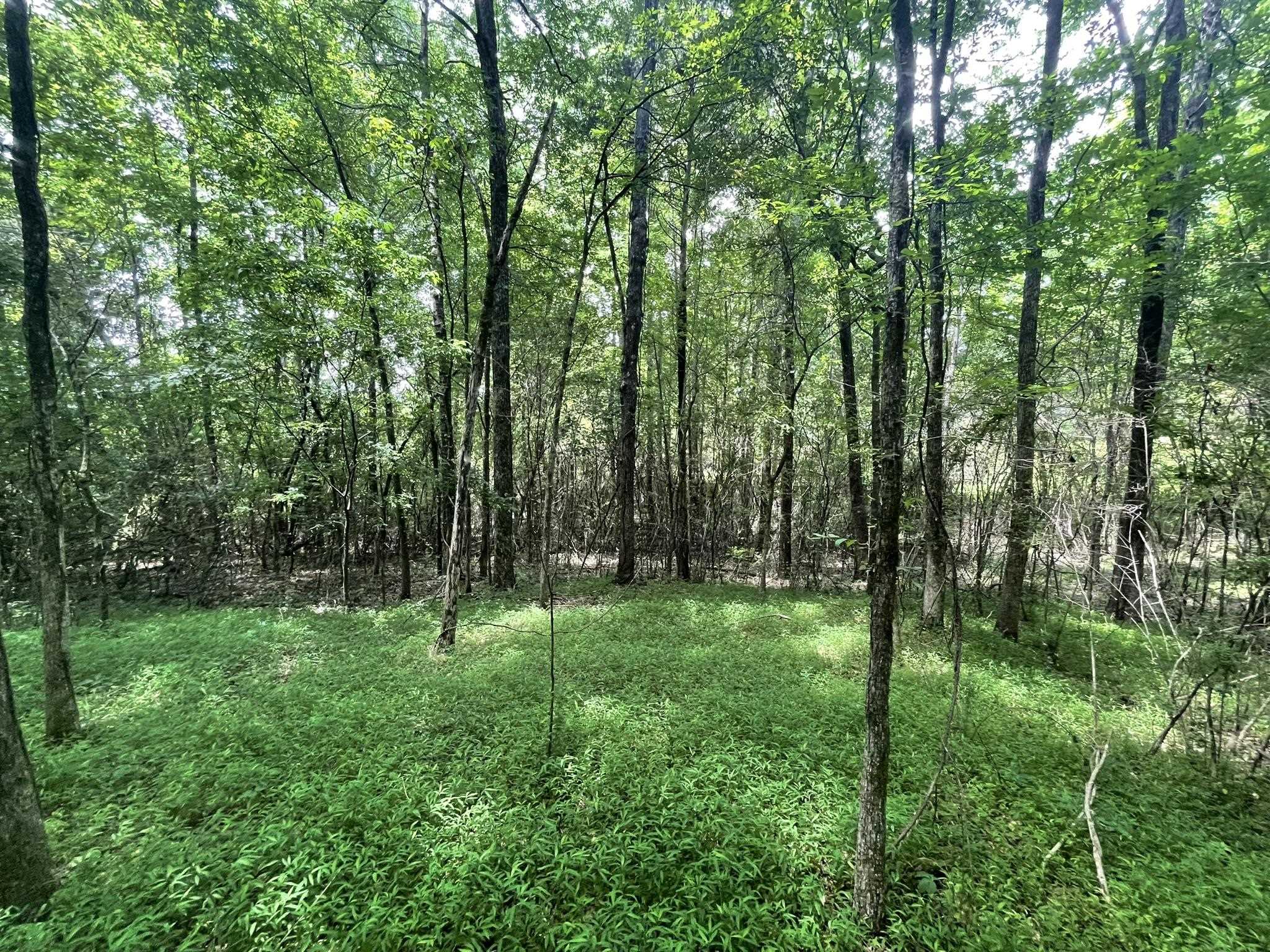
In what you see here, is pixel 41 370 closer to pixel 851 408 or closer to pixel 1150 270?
pixel 851 408

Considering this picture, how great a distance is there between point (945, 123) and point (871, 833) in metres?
9.81

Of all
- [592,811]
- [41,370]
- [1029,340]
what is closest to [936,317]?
[1029,340]

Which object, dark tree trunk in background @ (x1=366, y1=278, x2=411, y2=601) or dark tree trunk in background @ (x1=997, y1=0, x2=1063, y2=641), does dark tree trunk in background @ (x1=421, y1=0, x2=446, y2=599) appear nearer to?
dark tree trunk in background @ (x1=366, y1=278, x2=411, y2=601)

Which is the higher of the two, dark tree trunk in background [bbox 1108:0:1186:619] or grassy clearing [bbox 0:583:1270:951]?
dark tree trunk in background [bbox 1108:0:1186:619]

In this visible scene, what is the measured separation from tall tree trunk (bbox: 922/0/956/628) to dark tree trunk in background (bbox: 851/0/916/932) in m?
3.50

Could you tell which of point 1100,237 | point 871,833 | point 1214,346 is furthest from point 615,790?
point 1100,237

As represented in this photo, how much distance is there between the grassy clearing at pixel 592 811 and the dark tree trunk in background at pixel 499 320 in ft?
12.9

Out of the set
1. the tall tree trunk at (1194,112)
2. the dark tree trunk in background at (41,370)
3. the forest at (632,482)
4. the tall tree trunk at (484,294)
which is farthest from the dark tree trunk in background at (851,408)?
the dark tree trunk in background at (41,370)

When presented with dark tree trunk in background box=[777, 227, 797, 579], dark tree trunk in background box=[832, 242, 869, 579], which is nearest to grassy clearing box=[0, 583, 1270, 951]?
dark tree trunk in background box=[832, 242, 869, 579]

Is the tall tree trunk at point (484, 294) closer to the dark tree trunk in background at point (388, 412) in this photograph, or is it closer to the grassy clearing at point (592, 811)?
the grassy clearing at point (592, 811)

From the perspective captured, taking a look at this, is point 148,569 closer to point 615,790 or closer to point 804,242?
point 615,790

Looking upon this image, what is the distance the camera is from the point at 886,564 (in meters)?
2.59

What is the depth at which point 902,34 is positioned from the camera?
2730 mm

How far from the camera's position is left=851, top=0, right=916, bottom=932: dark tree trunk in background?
2.58m
